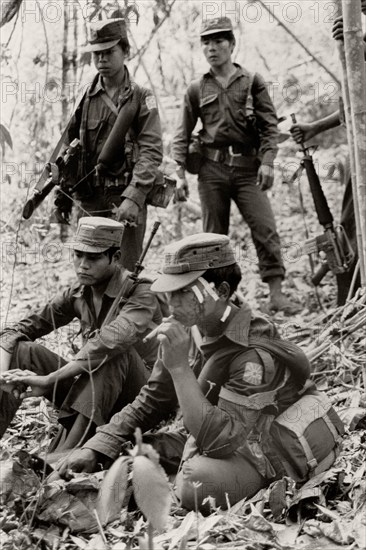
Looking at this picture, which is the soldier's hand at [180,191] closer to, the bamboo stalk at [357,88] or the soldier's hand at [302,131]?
the soldier's hand at [302,131]

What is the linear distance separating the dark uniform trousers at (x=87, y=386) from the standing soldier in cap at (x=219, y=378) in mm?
458

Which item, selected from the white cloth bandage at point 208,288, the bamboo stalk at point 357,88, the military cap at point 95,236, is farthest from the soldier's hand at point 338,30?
the white cloth bandage at point 208,288

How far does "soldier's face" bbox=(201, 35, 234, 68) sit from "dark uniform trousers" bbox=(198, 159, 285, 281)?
0.78m

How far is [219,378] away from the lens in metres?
3.70

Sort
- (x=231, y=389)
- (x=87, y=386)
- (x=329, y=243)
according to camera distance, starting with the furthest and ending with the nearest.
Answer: (x=329, y=243)
(x=87, y=386)
(x=231, y=389)

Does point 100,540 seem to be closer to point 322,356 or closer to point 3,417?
point 3,417

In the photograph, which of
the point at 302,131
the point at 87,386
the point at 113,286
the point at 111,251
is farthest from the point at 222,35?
the point at 87,386

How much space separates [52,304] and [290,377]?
1596mm

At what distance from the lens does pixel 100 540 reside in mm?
3182

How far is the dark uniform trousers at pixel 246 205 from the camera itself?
6.69m

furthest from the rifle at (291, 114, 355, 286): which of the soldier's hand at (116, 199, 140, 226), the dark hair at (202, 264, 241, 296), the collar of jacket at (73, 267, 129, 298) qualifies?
the dark hair at (202, 264, 241, 296)

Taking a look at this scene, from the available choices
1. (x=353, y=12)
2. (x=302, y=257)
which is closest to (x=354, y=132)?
(x=353, y=12)

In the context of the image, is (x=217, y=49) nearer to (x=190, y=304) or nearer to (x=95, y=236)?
(x=95, y=236)

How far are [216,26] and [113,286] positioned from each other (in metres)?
2.76
